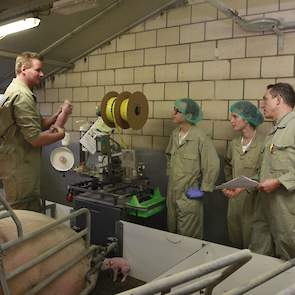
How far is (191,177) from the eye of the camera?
303cm

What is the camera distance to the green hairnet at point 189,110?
3035mm

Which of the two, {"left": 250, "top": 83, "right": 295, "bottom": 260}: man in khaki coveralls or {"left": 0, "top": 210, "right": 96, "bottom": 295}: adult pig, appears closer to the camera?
{"left": 0, "top": 210, "right": 96, "bottom": 295}: adult pig

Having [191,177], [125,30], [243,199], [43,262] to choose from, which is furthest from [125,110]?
[43,262]

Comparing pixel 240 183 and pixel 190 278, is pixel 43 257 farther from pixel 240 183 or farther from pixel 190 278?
pixel 240 183

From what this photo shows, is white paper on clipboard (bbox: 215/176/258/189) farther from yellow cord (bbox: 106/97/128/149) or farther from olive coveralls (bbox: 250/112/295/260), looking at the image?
yellow cord (bbox: 106/97/128/149)

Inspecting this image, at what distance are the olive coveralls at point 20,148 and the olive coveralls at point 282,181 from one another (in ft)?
5.54

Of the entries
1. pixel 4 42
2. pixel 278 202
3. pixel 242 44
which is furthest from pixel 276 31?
pixel 4 42

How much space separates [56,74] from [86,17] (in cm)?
138

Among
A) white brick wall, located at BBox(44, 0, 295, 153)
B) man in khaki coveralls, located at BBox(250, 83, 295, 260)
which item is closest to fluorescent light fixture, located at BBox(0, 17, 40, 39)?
man in khaki coveralls, located at BBox(250, 83, 295, 260)

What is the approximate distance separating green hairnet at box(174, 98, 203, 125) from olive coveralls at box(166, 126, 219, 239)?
0.09 metres

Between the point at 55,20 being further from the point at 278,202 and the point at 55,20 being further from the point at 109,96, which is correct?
the point at 278,202

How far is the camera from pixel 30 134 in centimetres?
249

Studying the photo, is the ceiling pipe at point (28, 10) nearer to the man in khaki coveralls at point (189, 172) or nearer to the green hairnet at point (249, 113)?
the man in khaki coveralls at point (189, 172)

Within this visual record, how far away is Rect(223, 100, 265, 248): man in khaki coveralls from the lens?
2.77 meters
